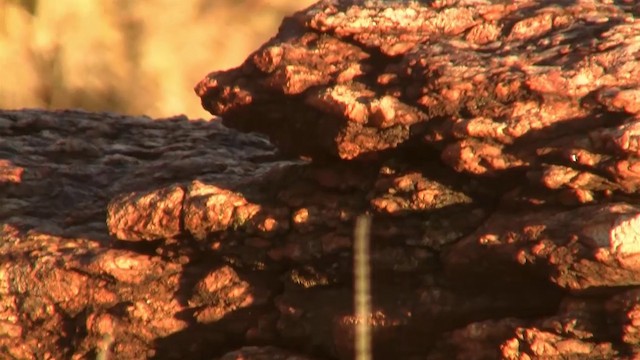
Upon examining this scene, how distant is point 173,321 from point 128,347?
6.8 inches

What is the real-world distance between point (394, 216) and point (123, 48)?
9.71 meters

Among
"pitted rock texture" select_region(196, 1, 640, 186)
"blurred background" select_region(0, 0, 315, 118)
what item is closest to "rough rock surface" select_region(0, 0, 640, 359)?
"pitted rock texture" select_region(196, 1, 640, 186)

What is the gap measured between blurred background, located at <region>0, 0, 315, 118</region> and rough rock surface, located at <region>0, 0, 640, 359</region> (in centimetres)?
715

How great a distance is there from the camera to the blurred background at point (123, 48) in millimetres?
10914

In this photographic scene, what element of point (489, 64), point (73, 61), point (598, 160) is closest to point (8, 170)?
point (489, 64)

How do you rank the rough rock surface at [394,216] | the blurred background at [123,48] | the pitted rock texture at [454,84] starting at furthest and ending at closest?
the blurred background at [123,48] < the pitted rock texture at [454,84] < the rough rock surface at [394,216]

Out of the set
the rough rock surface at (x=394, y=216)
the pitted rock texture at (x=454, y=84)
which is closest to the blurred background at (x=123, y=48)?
the rough rock surface at (x=394, y=216)

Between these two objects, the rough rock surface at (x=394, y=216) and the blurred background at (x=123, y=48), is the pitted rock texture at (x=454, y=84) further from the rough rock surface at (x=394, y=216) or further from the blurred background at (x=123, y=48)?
the blurred background at (x=123, y=48)

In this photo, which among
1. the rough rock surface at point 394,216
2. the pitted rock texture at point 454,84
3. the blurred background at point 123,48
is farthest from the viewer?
the blurred background at point 123,48

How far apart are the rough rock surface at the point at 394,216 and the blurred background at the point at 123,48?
7.15m

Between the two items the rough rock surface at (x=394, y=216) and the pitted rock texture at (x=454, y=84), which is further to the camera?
the pitted rock texture at (x=454, y=84)

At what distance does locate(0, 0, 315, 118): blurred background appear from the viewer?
10.9 metres

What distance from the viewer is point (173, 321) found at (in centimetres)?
337

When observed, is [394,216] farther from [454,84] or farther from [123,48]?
[123,48]
